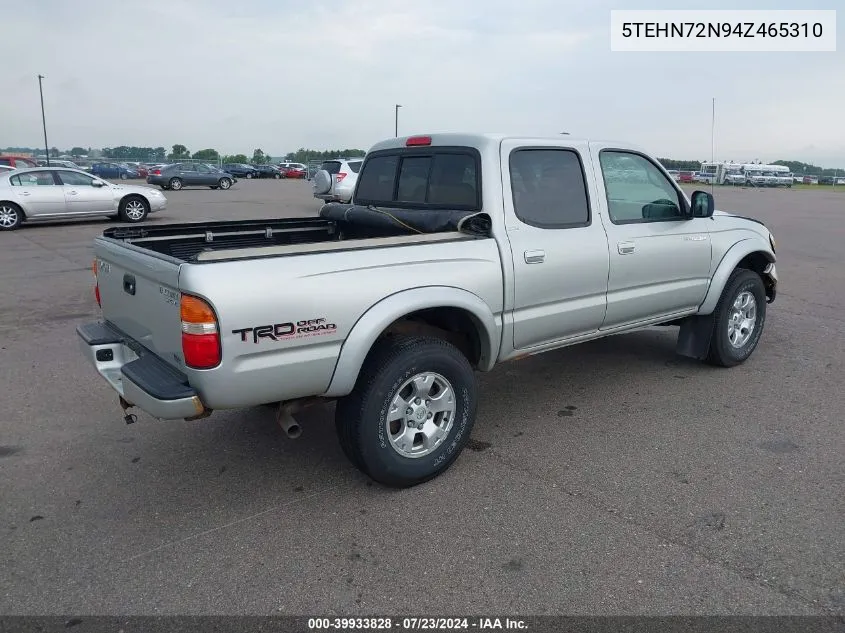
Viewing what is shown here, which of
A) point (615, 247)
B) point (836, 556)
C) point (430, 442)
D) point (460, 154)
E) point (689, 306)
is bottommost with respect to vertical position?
point (836, 556)

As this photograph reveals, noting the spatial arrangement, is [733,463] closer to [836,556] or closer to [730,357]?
[836,556]

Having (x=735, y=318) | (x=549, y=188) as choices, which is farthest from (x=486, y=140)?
(x=735, y=318)

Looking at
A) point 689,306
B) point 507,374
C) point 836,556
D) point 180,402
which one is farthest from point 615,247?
point 180,402

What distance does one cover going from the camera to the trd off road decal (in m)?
2.98

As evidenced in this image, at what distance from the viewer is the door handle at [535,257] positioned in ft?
13.2

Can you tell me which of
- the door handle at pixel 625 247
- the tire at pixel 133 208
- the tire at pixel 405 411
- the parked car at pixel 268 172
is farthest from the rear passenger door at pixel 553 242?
the parked car at pixel 268 172

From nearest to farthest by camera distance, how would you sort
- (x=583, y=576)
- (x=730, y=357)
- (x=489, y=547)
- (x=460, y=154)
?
(x=583, y=576), (x=489, y=547), (x=460, y=154), (x=730, y=357)

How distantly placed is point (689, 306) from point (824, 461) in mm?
1650

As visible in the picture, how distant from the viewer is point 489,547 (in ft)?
10.2

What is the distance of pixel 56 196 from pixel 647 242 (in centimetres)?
1484

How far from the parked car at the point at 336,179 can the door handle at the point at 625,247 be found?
15100mm

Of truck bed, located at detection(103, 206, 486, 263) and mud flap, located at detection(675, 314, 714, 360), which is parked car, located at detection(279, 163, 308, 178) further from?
mud flap, located at detection(675, 314, 714, 360)

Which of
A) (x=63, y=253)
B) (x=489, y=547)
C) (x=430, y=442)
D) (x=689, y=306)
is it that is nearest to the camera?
(x=489, y=547)

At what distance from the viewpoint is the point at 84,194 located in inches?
617
